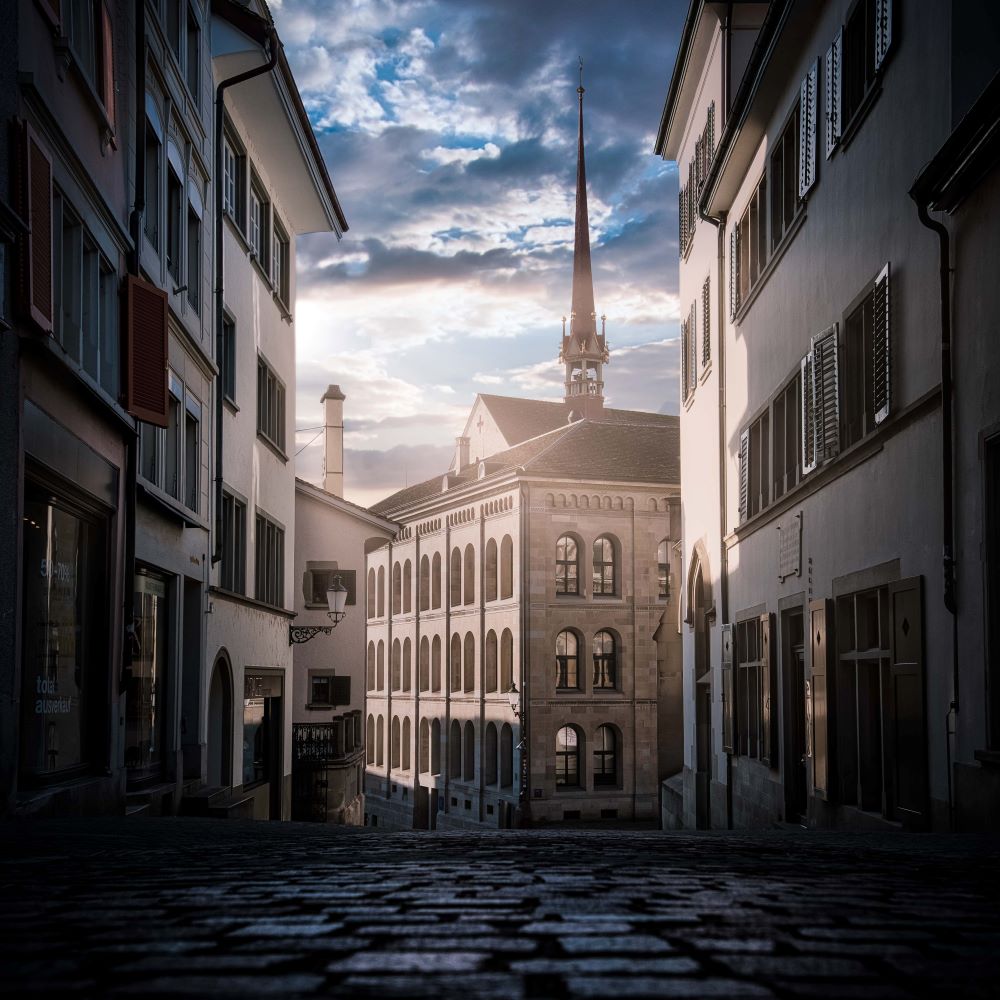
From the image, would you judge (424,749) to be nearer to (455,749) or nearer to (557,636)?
(455,749)

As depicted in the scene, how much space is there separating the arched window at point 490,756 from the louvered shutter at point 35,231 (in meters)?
49.7

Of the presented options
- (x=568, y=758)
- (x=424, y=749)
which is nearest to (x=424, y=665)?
(x=424, y=749)

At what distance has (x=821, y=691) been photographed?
1573 centimetres

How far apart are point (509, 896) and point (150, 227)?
12550 millimetres

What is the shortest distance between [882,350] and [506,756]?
46153 millimetres

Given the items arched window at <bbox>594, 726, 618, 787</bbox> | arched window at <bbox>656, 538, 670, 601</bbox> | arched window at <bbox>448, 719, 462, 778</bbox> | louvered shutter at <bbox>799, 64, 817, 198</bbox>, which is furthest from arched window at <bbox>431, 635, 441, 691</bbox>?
louvered shutter at <bbox>799, 64, 817, 198</bbox>

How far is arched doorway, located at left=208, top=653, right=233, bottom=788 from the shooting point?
21297mm

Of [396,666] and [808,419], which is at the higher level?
[808,419]

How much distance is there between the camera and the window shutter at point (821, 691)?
15469 mm

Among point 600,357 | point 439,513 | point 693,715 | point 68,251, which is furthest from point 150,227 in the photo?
point 600,357

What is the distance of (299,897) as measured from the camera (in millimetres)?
4832

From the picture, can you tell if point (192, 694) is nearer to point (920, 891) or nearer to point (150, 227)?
point (150, 227)

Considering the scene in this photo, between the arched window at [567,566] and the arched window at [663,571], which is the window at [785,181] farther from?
the arched window at [663,571]

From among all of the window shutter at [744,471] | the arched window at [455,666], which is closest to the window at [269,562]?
the window shutter at [744,471]
